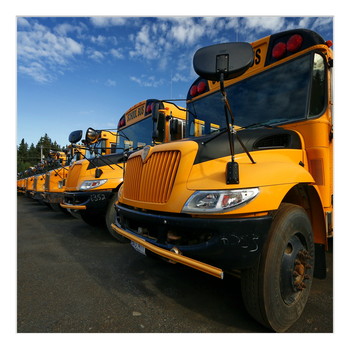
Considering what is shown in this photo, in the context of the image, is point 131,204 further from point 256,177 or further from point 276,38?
point 276,38

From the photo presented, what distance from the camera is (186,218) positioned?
1653 mm

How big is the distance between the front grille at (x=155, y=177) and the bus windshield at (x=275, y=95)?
1.11 meters

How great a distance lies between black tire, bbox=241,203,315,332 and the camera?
5.37 feet

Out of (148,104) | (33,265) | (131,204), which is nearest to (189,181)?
(131,204)

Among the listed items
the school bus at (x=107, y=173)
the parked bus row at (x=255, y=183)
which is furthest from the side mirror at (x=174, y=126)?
the parked bus row at (x=255, y=183)

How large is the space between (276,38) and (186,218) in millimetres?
2179

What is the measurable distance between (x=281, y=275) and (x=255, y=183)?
30.6 inches

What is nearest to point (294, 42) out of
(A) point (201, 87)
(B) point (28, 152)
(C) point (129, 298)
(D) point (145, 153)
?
(A) point (201, 87)

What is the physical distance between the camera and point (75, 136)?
190 inches

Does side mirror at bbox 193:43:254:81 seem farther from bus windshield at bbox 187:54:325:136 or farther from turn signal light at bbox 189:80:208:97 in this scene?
turn signal light at bbox 189:80:208:97

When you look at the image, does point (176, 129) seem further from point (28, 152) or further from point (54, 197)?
point (28, 152)

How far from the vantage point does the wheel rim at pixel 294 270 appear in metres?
1.80

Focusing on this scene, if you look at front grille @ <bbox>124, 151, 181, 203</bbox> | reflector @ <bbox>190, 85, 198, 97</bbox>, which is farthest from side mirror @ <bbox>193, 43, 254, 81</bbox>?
Answer: reflector @ <bbox>190, 85, 198, 97</bbox>

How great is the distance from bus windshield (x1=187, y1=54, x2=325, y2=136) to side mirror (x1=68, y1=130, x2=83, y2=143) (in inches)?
120
